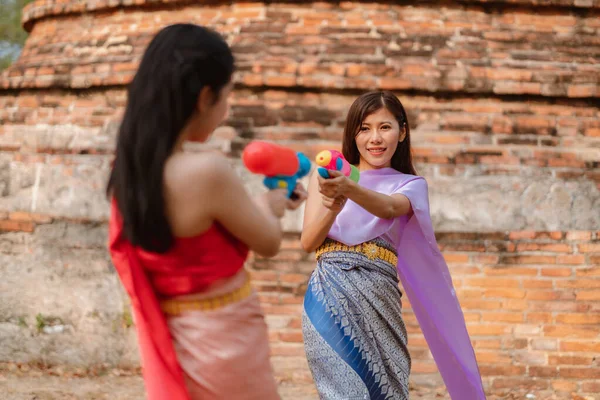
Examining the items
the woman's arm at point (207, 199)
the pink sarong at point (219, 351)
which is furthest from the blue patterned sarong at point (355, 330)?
the woman's arm at point (207, 199)

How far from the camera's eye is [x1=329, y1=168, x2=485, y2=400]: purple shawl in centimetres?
288

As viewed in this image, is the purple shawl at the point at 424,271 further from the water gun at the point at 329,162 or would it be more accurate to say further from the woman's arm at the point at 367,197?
the water gun at the point at 329,162

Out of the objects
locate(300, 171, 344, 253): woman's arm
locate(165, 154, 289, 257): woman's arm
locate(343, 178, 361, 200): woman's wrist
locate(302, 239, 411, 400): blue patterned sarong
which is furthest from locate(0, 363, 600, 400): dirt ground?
locate(165, 154, 289, 257): woman's arm

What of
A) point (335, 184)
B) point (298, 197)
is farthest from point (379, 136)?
point (298, 197)

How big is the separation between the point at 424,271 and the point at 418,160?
174 cm

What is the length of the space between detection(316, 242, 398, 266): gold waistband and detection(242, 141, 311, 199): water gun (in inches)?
35.9

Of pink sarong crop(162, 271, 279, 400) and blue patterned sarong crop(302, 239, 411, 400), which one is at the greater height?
pink sarong crop(162, 271, 279, 400)

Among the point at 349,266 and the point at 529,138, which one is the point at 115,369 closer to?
the point at 349,266

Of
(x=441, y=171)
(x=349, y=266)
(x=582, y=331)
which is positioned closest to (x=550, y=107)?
(x=441, y=171)

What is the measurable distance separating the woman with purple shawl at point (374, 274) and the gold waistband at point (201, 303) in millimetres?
858

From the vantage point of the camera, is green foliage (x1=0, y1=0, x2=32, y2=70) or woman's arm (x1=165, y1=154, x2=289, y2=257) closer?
woman's arm (x1=165, y1=154, x2=289, y2=257)

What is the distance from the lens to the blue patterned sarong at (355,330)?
2.73 metres

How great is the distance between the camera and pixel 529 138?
4734 millimetres

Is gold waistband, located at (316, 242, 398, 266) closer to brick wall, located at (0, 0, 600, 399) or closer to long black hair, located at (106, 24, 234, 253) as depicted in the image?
long black hair, located at (106, 24, 234, 253)
